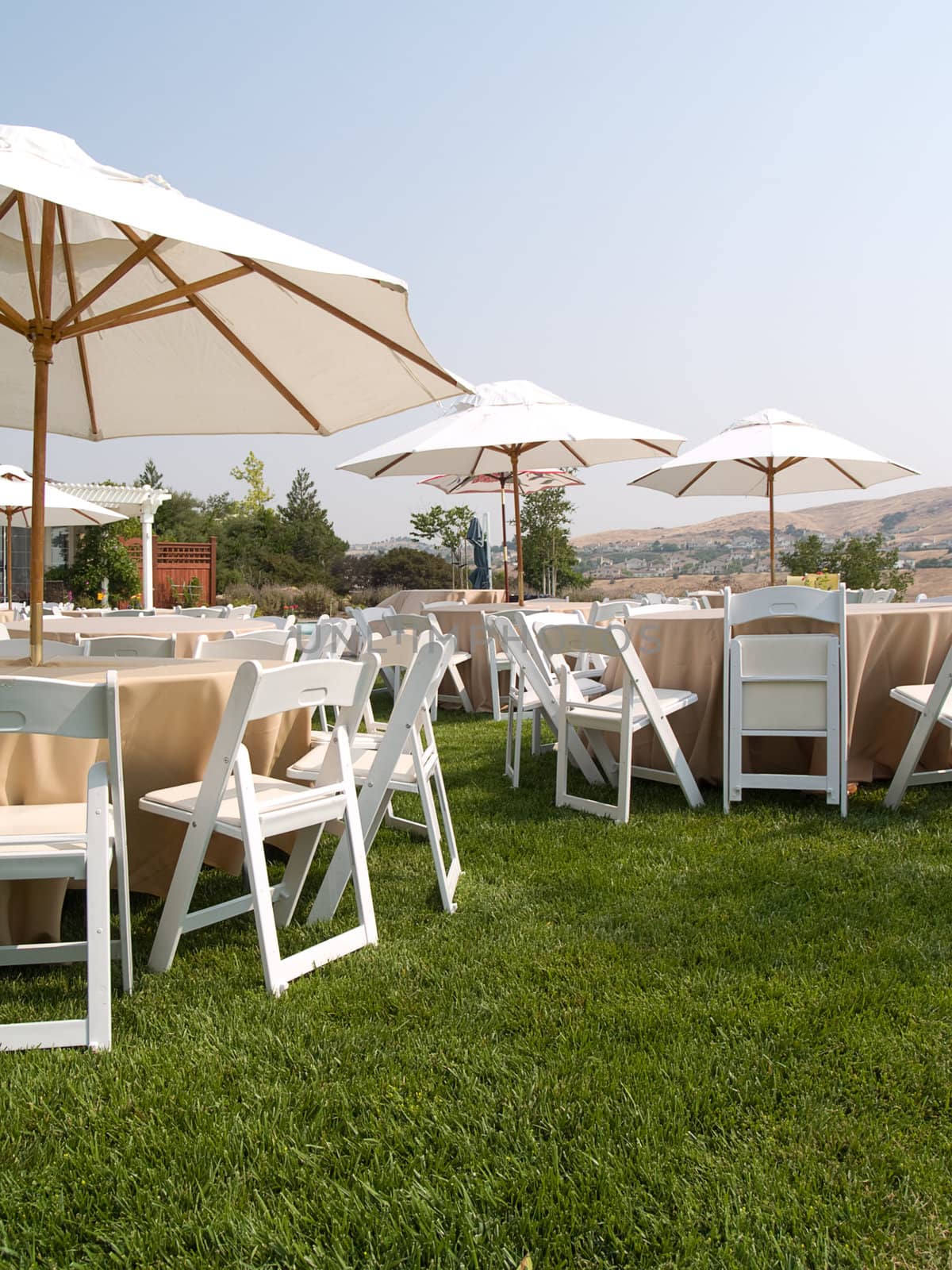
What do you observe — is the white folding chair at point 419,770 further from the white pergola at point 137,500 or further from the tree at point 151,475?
the tree at point 151,475

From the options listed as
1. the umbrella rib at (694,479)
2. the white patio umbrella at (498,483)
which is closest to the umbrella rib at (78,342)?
the umbrella rib at (694,479)

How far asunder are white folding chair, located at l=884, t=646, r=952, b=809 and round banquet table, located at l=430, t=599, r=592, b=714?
12.5 feet

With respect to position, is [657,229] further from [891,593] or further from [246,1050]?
[246,1050]

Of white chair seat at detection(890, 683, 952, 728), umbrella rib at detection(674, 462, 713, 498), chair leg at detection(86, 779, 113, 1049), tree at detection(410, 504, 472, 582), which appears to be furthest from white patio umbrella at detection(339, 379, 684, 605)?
tree at detection(410, 504, 472, 582)

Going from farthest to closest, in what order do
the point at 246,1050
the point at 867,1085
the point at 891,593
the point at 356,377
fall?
the point at 891,593, the point at 356,377, the point at 246,1050, the point at 867,1085

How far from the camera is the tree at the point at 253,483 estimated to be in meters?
41.0

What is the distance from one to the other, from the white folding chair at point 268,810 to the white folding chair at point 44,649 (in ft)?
5.70

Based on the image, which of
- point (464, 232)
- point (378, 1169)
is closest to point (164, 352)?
point (378, 1169)

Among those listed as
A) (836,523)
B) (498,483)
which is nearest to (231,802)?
(498,483)

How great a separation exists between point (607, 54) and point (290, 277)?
671 cm

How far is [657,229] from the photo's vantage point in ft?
44.8

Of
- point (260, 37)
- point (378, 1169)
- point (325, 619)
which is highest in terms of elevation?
point (260, 37)

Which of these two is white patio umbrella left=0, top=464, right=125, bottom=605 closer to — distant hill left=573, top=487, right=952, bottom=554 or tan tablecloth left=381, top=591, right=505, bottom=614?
tan tablecloth left=381, top=591, right=505, bottom=614

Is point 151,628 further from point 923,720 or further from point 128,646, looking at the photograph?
point 923,720
